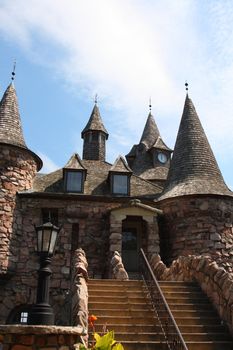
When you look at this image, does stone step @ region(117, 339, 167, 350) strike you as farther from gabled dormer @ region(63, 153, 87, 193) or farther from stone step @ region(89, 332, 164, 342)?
gabled dormer @ region(63, 153, 87, 193)

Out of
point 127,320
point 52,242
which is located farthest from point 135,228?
point 52,242

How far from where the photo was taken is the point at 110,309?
30.2 feet

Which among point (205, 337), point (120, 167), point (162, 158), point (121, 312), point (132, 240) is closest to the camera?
point (205, 337)

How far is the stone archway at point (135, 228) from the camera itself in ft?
51.8

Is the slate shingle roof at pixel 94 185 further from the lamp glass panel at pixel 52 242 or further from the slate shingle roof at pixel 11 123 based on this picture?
the lamp glass panel at pixel 52 242

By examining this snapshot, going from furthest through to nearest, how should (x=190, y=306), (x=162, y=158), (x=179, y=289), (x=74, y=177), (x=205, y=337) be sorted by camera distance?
(x=162, y=158), (x=74, y=177), (x=179, y=289), (x=190, y=306), (x=205, y=337)

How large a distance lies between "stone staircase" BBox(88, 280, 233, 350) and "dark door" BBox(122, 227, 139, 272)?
226 inches

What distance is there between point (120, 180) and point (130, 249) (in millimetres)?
3144

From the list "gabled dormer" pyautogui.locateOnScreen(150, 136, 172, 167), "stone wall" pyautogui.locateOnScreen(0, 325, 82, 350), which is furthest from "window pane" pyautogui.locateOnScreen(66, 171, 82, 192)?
"stone wall" pyautogui.locateOnScreen(0, 325, 82, 350)

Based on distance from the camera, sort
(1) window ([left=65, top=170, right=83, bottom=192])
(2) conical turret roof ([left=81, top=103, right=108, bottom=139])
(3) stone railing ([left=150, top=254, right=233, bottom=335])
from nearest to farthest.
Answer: (3) stone railing ([left=150, top=254, right=233, bottom=335]), (1) window ([left=65, top=170, right=83, bottom=192]), (2) conical turret roof ([left=81, top=103, right=108, bottom=139])

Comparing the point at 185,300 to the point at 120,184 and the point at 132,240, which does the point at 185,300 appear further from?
the point at 120,184

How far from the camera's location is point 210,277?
10086 mm

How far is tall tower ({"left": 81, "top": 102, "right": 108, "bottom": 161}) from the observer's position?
26342mm

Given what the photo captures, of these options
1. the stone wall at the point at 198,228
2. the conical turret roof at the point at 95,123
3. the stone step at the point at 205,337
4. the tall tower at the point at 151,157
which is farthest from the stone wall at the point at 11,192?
the tall tower at the point at 151,157
